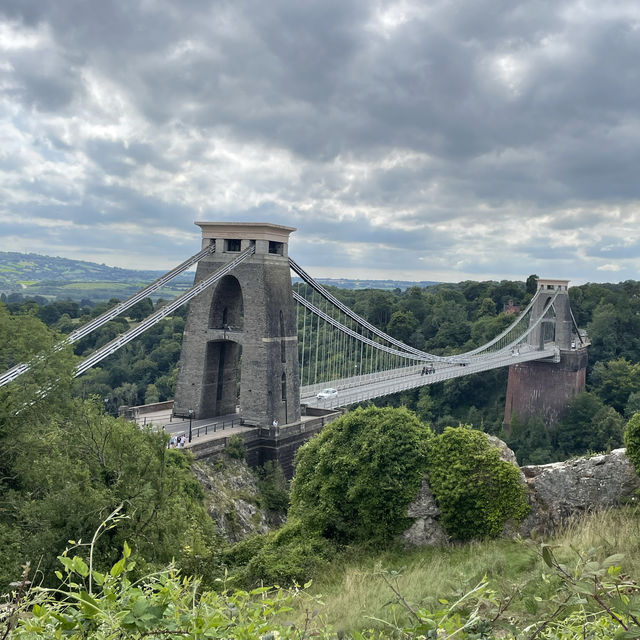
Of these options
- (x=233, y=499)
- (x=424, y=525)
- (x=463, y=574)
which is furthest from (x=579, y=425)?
(x=463, y=574)

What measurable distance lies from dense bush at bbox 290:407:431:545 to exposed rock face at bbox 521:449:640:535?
207 cm

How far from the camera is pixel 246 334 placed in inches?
Answer: 886

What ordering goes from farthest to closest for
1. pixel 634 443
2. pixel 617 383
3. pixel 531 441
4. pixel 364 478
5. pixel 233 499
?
pixel 617 383, pixel 531 441, pixel 233 499, pixel 364 478, pixel 634 443

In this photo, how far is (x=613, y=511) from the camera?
9172mm

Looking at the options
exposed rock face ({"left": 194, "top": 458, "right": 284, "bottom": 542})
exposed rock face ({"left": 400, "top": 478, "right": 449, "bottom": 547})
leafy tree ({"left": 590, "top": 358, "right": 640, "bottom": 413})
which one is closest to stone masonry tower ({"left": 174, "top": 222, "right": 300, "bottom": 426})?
exposed rock face ({"left": 194, "top": 458, "right": 284, "bottom": 542})

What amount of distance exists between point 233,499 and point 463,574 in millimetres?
17390

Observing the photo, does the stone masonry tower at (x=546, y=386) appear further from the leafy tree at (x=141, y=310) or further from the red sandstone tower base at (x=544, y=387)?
the leafy tree at (x=141, y=310)

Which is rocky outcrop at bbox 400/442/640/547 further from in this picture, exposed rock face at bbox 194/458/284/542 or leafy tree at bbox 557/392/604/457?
leafy tree at bbox 557/392/604/457

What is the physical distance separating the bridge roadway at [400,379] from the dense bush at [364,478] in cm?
1366

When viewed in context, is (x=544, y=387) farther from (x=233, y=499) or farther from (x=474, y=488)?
(x=474, y=488)

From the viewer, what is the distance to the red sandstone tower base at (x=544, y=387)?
4581 centimetres

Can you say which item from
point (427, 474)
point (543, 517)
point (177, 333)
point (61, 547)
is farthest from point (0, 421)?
point (177, 333)

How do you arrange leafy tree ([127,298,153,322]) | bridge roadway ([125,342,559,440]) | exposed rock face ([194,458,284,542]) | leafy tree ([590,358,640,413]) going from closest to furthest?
exposed rock face ([194,458,284,542])
bridge roadway ([125,342,559,440])
leafy tree ([590,358,640,413])
leafy tree ([127,298,153,322])

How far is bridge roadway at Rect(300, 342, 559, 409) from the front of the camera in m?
28.3
